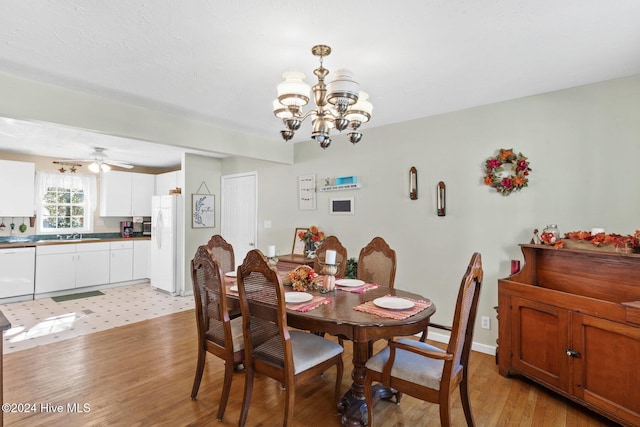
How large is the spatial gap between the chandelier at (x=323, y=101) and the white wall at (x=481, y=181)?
1.54 metres

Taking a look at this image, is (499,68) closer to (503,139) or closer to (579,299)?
(503,139)

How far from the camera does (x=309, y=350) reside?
2.06 meters

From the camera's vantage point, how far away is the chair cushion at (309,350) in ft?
6.36

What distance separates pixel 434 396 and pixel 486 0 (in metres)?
2.00

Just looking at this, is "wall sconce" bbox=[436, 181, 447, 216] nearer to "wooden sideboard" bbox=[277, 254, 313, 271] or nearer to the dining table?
the dining table

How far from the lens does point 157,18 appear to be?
5.72 ft

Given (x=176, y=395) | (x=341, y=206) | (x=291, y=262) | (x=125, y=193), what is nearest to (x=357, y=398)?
(x=176, y=395)

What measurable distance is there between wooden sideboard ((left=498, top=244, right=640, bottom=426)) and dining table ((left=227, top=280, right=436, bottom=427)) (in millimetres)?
962

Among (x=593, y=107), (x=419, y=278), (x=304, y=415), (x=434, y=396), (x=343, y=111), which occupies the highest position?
(x=593, y=107)

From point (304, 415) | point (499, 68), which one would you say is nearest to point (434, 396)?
point (304, 415)

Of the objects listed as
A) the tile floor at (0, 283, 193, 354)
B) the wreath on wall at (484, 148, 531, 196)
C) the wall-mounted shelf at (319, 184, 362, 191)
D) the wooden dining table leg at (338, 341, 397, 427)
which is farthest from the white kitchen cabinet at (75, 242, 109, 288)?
the wreath on wall at (484, 148, 531, 196)

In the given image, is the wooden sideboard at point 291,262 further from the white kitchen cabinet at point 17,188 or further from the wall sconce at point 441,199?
the white kitchen cabinet at point 17,188

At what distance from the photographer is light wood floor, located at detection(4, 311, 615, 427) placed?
2143 mm

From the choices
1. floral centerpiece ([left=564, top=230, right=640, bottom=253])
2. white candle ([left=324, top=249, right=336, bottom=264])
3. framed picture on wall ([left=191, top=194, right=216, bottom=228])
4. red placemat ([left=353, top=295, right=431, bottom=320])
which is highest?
framed picture on wall ([left=191, top=194, right=216, bottom=228])
